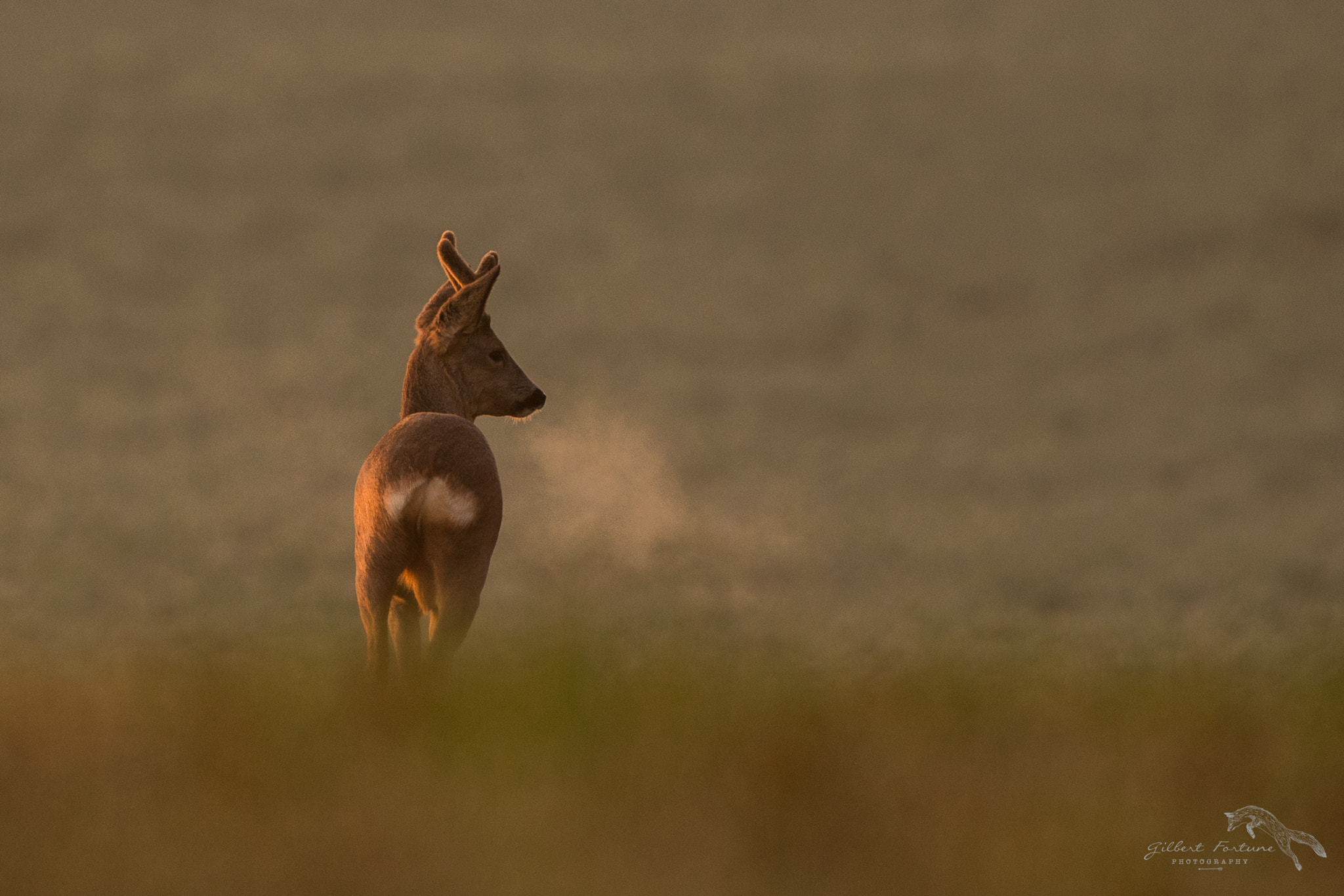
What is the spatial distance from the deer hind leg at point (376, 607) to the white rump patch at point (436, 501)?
284 mm

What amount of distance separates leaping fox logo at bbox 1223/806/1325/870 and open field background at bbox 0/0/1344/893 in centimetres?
6

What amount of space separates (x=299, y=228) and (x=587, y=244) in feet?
A: 26.8

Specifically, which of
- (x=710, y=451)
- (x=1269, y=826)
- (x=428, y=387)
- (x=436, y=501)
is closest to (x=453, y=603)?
(x=436, y=501)

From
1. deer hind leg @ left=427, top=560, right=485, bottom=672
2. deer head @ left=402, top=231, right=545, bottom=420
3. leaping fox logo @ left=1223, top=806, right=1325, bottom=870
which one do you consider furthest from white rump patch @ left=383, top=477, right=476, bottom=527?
leaping fox logo @ left=1223, top=806, right=1325, bottom=870

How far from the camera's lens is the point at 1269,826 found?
4.76 meters

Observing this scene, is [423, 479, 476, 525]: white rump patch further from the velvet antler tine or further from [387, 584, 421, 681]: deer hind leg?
the velvet antler tine

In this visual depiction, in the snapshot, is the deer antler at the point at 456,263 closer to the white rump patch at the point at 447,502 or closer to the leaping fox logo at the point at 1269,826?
the white rump patch at the point at 447,502

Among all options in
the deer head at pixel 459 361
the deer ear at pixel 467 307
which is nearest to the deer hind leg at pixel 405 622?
the deer head at pixel 459 361

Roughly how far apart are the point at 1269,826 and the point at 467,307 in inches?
156

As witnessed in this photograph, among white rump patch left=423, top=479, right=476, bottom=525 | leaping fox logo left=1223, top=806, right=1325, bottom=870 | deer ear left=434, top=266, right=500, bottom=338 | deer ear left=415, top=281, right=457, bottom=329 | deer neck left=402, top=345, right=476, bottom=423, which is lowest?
leaping fox logo left=1223, top=806, right=1325, bottom=870

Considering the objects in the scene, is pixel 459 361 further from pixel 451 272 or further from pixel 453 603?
pixel 453 603

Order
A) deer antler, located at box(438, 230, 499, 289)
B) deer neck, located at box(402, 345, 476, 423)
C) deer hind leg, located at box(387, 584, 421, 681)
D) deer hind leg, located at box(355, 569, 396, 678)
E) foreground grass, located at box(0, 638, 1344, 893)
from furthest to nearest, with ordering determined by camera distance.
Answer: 1. deer neck, located at box(402, 345, 476, 423)
2. deer antler, located at box(438, 230, 499, 289)
3. deer hind leg, located at box(387, 584, 421, 681)
4. deer hind leg, located at box(355, 569, 396, 678)
5. foreground grass, located at box(0, 638, 1344, 893)

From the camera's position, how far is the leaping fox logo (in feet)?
15.4

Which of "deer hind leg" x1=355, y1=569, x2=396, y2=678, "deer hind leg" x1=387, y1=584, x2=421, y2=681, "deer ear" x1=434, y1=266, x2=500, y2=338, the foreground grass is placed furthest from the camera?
"deer ear" x1=434, y1=266, x2=500, y2=338
